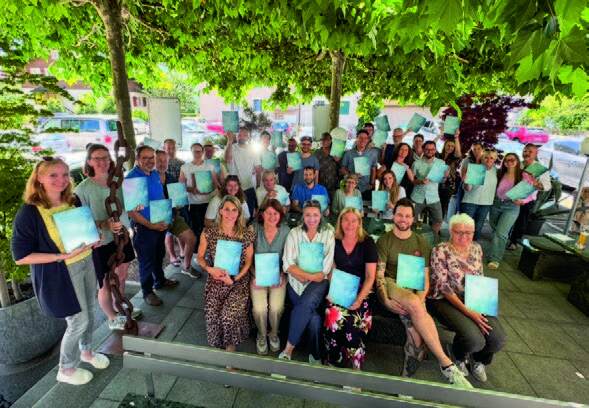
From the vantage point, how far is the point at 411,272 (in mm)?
3035

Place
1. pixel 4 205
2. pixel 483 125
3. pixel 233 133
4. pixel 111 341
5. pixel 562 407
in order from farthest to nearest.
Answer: pixel 483 125 < pixel 233 133 < pixel 111 341 < pixel 4 205 < pixel 562 407

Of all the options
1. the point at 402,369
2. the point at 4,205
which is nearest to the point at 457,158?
the point at 402,369

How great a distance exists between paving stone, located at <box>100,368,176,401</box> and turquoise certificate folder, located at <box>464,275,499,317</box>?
9.38 feet

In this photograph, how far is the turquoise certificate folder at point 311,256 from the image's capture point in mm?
3176

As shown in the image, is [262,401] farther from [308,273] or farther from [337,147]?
[337,147]

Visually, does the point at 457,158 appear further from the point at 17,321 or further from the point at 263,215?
the point at 17,321

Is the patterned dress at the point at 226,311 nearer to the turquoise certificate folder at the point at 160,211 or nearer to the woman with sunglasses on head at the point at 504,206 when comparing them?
the turquoise certificate folder at the point at 160,211

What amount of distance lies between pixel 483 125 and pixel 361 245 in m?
7.36

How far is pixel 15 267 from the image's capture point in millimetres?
3328

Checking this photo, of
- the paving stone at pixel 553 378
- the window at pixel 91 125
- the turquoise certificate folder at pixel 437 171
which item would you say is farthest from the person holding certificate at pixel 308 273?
the window at pixel 91 125

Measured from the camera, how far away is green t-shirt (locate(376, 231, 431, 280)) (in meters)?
3.41

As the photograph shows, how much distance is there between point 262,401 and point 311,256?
135 centimetres

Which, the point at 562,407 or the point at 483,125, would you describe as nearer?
the point at 562,407

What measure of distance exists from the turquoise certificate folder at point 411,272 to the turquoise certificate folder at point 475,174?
2860mm
